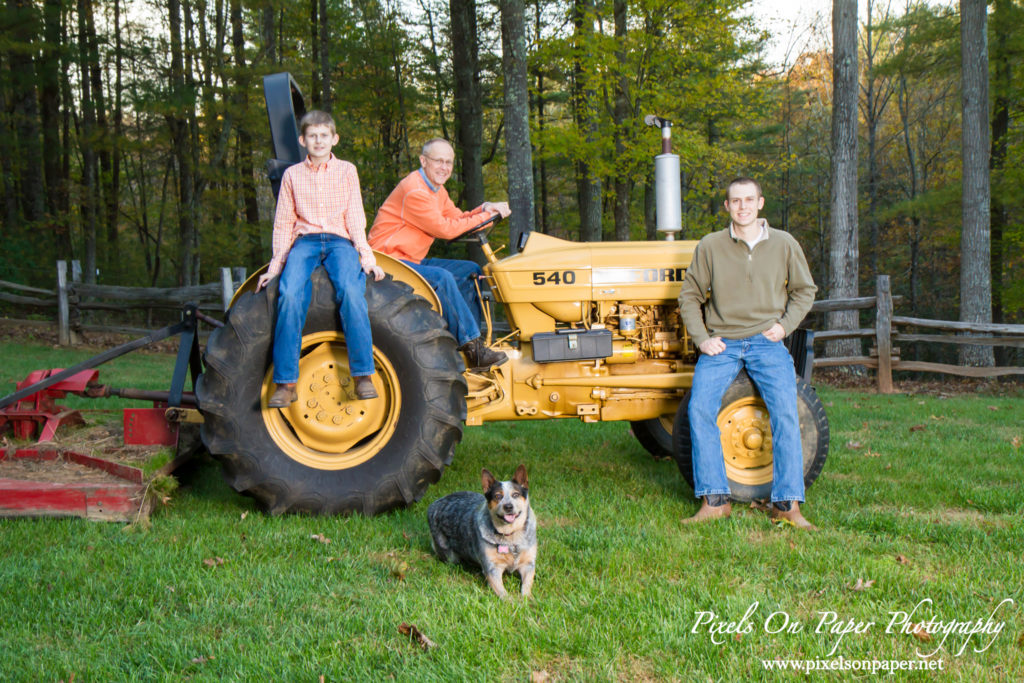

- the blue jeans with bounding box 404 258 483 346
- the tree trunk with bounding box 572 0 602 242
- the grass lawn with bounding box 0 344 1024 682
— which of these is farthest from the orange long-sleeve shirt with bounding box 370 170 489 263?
the tree trunk with bounding box 572 0 602 242

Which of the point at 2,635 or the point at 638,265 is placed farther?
the point at 638,265

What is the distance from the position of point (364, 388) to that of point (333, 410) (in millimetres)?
328

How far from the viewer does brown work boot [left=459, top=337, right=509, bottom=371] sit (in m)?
4.28

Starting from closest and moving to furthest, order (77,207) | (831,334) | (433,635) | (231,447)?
(433,635) < (231,447) < (831,334) < (77,207)

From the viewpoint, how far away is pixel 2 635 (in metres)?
2.52

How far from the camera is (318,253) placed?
3791 mm

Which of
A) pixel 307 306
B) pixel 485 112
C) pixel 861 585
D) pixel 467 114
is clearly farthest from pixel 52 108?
pixel 861 585

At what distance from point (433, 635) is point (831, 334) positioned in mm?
9291

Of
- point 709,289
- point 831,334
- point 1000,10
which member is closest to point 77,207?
point 831,334

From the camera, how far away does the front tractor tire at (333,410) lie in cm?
370

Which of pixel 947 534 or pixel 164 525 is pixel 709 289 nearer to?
pixel 947 534

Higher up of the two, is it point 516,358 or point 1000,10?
point 1000,10

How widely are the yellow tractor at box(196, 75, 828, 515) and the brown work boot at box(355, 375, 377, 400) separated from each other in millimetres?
204

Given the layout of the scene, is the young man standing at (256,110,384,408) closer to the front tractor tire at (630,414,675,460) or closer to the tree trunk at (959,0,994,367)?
the front tractor tire at (630,414,675,460)
